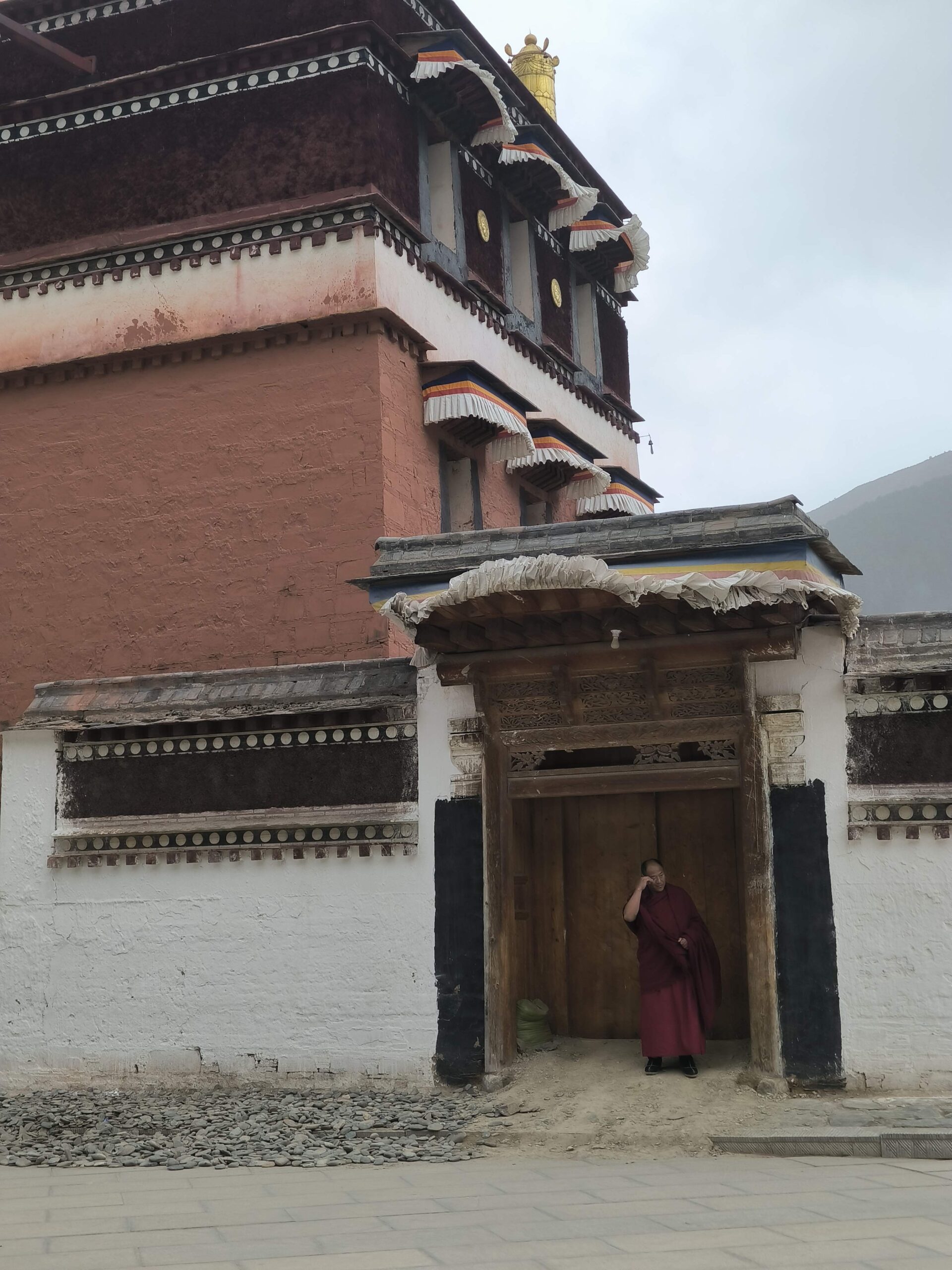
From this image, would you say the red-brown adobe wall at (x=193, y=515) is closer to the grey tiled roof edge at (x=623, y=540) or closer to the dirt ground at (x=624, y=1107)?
the grey tiled roof edge at (x=623, y=540)

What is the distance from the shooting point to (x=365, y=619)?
37.3 feet

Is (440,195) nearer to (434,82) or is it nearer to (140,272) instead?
(434,82)

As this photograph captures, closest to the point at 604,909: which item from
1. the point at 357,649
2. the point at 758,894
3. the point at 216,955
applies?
the point at 758,894

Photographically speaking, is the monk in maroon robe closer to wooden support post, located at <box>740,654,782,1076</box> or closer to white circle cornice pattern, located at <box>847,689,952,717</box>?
→ wooden support post, located at <box>740,654,782,1076</box>

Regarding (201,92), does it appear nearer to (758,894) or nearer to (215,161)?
(215,161)

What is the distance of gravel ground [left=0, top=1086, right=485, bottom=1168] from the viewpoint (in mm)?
6945

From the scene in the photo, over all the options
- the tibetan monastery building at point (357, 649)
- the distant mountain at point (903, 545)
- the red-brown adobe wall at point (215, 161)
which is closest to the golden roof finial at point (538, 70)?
the tibetan monastery building at point (357, 649)

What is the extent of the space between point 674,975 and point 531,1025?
1.05 m

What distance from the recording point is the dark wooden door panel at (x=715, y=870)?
8672mm

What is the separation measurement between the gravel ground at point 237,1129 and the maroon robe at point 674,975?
1119 millimetres

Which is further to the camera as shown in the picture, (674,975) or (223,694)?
(223,694)

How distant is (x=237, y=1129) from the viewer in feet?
24.4

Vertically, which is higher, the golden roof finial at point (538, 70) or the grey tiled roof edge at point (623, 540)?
the golden roof finial at point (538, 70)

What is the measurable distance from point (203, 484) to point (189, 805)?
13.0 ft
